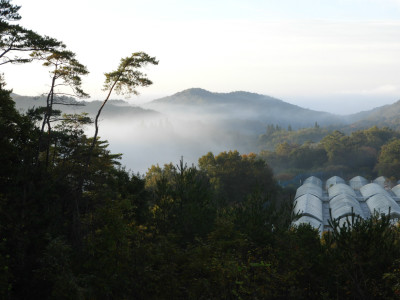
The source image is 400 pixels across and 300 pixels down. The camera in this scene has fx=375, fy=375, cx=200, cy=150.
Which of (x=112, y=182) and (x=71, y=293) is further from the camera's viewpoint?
(x=112, y=182)

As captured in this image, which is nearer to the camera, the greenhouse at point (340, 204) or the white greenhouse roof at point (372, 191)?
the greenhouse at point (340, 204)

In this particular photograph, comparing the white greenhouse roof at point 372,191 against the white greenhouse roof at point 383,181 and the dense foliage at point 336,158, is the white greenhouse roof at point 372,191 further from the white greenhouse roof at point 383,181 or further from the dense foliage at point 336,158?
the dense foliage at point 336,158

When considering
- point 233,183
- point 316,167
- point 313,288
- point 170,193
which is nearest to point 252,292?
point 313,288

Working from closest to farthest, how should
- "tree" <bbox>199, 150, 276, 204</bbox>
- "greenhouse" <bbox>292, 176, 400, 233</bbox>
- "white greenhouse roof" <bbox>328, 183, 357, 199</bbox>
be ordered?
"greenhouse" <bbox>292, 176, 400, 233</bbox> → "tree" <bbox>199, 150, 276, 204</bbox> → "white greenhouse roof" <bbox>328, 183, 357, 199</bbox>

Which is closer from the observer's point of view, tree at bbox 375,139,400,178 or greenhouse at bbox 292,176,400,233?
greenhouse at bbox 292,176,400,233

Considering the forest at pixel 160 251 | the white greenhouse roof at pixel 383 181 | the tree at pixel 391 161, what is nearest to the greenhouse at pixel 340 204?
the white greenhouse roof at pixel 383 181

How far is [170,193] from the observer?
2052 cm

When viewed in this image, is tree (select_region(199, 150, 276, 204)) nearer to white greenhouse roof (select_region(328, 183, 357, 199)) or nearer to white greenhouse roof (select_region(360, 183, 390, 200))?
white greenhouse roof (select_region(328, 183, 357, 199))

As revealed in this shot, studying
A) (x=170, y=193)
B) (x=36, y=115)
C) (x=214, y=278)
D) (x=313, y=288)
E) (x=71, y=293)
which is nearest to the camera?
(x=71, y=293)

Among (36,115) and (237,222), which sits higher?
(36,115)

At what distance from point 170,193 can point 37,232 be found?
30.3 ft

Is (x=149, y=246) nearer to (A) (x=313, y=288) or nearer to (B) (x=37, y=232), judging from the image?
(B) (x=37, y=232)

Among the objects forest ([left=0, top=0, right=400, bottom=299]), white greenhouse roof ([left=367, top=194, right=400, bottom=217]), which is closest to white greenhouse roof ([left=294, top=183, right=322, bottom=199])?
white greenhouse roof ([left=367, top=194, right=400, bottom=217])

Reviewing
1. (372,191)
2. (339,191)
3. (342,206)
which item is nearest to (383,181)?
(372,191)
